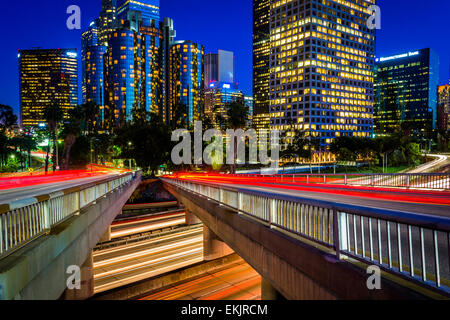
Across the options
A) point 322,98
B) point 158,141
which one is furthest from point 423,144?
point 158,141

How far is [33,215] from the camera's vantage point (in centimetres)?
623

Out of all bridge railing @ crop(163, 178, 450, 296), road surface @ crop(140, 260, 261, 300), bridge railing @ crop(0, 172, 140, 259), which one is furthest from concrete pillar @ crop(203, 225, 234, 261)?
bridge railing @ crop(0, 172, 140, 259)

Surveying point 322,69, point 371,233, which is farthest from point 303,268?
point 322,69

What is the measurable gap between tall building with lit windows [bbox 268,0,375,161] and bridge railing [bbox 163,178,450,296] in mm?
125781

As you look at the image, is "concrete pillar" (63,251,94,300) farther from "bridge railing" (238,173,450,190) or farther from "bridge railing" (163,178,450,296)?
"bridge railing" (238,173,450,190)

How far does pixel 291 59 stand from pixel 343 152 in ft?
235

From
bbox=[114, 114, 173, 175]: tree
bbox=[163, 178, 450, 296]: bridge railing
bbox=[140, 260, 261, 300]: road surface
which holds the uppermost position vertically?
bbox=[114, 114, 173, 175]: tree

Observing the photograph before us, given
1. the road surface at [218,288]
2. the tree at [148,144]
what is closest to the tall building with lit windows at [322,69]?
the tree at [148,144]

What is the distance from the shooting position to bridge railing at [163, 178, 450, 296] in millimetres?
3966

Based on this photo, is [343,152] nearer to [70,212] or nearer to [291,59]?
[291,59]

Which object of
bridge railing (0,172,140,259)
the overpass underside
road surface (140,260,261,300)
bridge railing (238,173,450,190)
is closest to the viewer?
the overpass underside

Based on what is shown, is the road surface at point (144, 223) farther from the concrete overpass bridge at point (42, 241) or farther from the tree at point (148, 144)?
the tree at point (148, 144)

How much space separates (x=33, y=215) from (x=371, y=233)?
6334 mm
